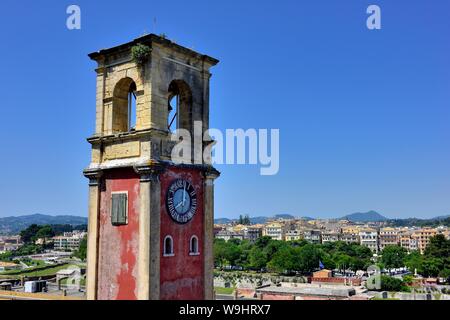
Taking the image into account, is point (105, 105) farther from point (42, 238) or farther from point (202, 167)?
point (42, 238)

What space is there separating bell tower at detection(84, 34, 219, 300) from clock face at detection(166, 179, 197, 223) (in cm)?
3

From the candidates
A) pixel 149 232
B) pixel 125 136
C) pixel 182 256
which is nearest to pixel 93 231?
pixel 149 232

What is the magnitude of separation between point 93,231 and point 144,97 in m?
4.50

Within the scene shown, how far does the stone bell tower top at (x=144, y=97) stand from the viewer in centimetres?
1427

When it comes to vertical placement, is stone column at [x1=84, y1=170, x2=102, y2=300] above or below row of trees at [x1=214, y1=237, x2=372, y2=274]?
above

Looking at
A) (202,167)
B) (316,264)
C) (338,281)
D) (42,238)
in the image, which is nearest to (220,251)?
(316,264)

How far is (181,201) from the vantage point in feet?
48.9

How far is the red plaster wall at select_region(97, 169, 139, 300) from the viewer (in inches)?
556

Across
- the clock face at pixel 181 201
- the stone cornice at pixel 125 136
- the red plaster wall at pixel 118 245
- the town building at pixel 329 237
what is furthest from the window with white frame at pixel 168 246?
the town building at pixel 329 237

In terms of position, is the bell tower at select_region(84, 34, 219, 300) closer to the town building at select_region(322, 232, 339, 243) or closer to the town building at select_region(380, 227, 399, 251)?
the town building at select_region(322, 232, 339, 243)

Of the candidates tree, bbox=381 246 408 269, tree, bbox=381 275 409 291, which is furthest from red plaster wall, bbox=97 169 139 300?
tree, bbox=381 246 408 269

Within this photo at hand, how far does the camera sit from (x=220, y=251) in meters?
126
